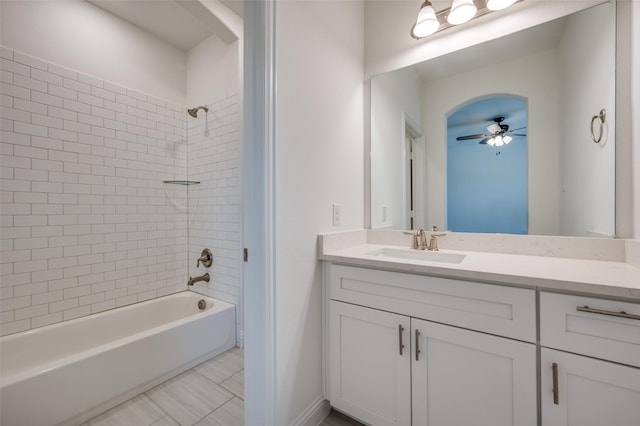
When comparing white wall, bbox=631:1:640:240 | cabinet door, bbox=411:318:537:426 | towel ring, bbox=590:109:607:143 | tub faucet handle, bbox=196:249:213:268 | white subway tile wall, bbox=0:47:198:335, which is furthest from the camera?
tub faucet handle, bbox=196:249:213:268

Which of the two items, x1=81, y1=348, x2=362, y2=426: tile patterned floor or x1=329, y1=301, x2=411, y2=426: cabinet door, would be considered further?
x1=81, y1=348, x2=362, y2=426: tile patterned floor

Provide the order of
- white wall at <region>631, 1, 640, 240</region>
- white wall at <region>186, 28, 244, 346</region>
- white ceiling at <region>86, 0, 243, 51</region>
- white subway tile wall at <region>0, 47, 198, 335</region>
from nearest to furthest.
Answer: white wall at <region>631, 1, 640, 240</region> → white subway tile wall at <region>0, 47, 198, 335</region> → white ceiling at <region>86, 0, 243, 51</region> → white wall at <region>186, 28, 244, 346</region>

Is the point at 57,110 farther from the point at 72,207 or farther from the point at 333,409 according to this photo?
the point at 333,409

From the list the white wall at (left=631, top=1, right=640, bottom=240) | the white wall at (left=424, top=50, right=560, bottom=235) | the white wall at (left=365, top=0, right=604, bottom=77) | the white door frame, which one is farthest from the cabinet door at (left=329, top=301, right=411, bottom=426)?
the white wall at (left=365, top=0, right=604, bottom=77)

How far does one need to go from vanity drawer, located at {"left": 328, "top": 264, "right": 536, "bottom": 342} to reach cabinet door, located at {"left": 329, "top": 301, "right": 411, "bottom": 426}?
0.22ft

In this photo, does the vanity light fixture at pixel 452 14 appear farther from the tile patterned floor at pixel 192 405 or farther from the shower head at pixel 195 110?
the tile patterned floor at pixel 192 405

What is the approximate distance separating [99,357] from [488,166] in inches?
95.9

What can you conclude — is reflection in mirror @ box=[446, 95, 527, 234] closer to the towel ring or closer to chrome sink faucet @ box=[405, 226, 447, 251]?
chrome sink faucet @ box=[405, 226, 447, 251]

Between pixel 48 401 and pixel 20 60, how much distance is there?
2.08 metres

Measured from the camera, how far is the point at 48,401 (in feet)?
4.08

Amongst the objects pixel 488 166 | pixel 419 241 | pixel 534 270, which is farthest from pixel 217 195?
pixel 534 270

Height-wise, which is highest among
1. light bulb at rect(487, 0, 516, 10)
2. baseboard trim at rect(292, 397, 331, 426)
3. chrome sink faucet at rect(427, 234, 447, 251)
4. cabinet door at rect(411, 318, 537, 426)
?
light bulb at rect(487, 0, 516, 10)

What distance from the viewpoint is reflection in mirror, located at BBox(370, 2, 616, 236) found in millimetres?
1167

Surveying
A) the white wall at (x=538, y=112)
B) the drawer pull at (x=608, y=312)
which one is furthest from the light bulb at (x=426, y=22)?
the drawer pull at (x=608, y=312)
